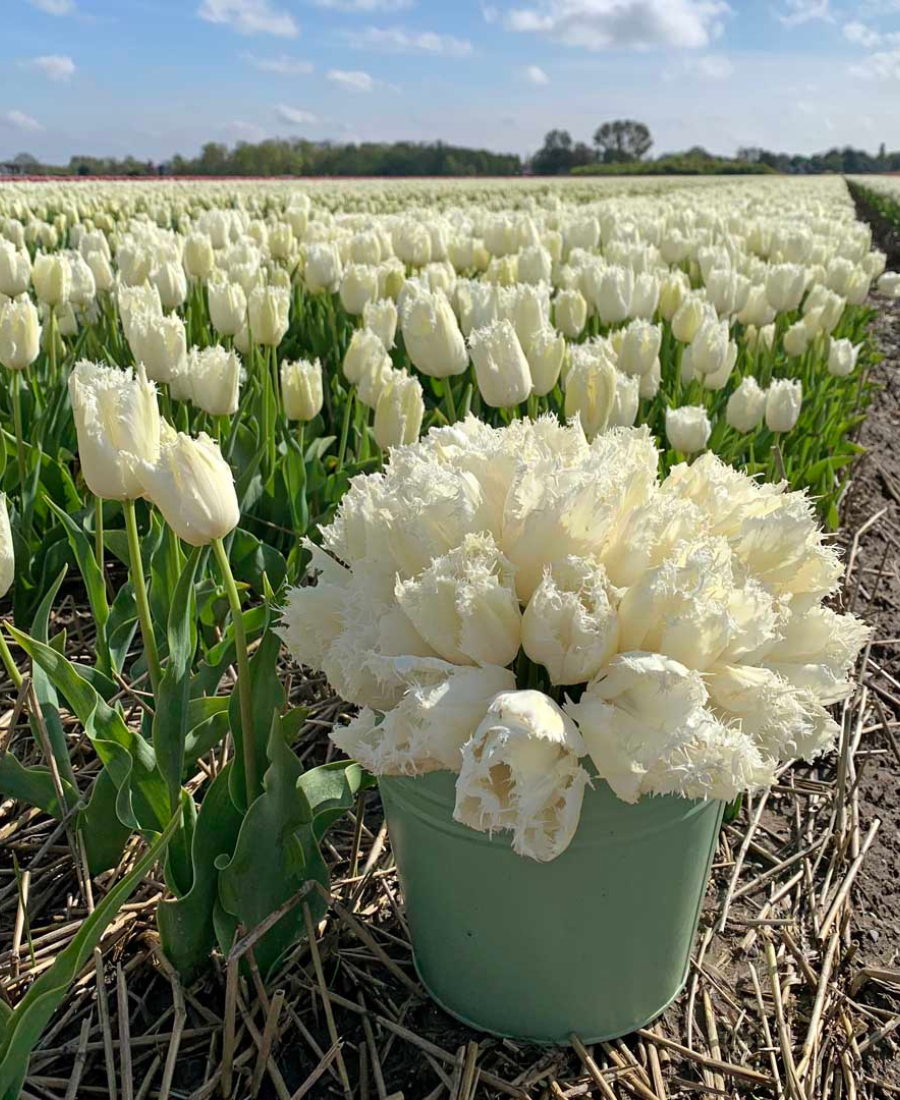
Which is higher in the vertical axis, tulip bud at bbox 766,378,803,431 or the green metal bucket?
tulip bud at bbox 766,378,803,431

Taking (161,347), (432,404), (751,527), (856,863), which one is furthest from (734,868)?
(432,404)

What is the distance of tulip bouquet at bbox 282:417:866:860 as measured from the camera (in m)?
0.91

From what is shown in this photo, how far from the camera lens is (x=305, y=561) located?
2086 millimetres

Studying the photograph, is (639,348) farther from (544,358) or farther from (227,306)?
(227,306)

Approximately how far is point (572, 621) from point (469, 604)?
10cm

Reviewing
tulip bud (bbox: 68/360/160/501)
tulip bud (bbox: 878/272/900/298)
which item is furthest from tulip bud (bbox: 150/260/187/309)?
tulip bud (bbox: 878/272/900/298)

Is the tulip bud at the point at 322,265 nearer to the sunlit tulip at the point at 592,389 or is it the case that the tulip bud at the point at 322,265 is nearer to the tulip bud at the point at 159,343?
the tulip bud at the point at 159,343

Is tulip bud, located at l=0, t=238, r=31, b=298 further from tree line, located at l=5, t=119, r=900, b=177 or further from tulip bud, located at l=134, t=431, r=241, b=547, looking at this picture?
tree line, located at l=5, t=119, r=900, b=177

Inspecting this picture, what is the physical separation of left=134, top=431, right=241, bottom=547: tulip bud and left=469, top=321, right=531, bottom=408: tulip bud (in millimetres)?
779

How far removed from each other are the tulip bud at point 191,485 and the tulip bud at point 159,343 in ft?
2.77

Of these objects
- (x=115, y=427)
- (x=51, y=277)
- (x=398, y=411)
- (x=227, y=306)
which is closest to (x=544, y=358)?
(x=398, y=411)

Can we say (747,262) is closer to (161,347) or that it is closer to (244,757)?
(161,347)

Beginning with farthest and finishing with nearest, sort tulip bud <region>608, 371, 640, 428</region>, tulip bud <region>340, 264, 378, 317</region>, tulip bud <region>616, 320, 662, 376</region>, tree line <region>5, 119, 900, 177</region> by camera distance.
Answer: tree line <region>5, 119, 900, 177</region> < tulip bud <region>340, 264, 378, 317</region> < tulip bud <region>616, 320, 662, 376</region> < tulip bud <region>608, 371, 640, 428</region>

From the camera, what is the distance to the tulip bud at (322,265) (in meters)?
3.24
